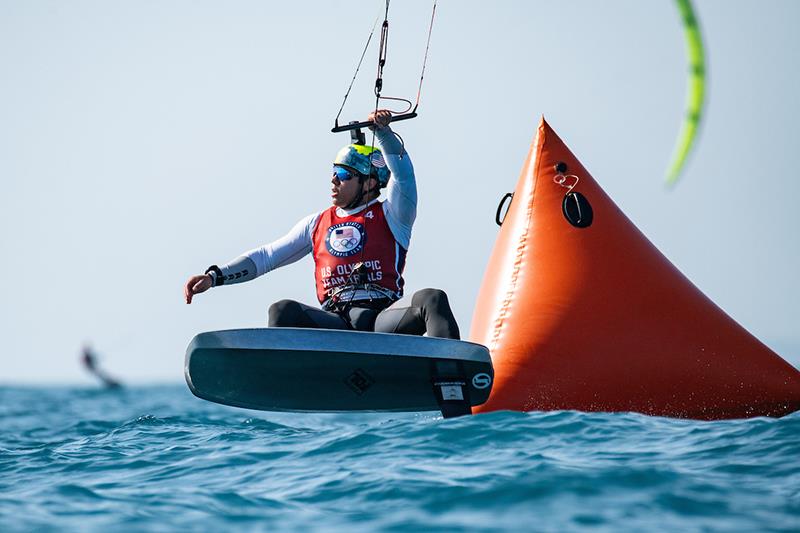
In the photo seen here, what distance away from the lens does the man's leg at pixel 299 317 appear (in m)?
5.30

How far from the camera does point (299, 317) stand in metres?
5.32

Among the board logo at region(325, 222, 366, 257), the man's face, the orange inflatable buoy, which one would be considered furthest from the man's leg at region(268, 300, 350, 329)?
the orange inflatable buoy

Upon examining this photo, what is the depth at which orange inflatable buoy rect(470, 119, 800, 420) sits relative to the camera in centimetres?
551

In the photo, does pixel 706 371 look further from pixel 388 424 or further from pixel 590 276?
pixel 388 424

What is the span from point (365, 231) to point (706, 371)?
1910mm

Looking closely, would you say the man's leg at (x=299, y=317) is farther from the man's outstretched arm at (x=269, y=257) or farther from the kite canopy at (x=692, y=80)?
the kite canopy at (x=692, y=80)

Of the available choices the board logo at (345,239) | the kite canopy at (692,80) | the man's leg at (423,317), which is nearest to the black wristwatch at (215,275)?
the board logo at (345,239)

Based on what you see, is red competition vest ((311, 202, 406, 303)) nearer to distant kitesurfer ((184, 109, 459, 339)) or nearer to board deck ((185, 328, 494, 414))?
distant kitesurfer ((184, 109, 459, 339))

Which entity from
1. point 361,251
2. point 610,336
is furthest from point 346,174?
point 610,336

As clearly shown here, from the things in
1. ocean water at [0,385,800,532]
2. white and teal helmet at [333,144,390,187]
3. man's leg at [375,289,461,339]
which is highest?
white and teal helmet at [333,144,390,187]

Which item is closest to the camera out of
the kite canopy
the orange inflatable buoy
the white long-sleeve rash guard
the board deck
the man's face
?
the kite canopy

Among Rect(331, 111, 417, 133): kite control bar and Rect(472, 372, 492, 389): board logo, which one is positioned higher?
Rect(331, 111, 417, 133): kite control bar

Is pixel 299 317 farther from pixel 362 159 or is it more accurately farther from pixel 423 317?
pixel 362 159

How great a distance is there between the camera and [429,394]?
224 inches
